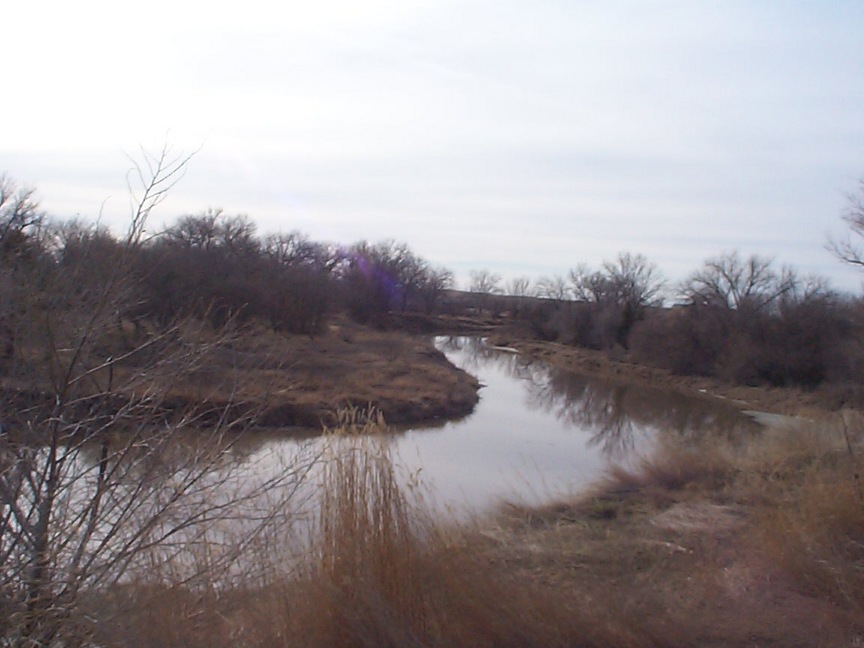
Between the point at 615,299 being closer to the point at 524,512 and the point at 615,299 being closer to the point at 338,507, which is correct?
the point at 524,512

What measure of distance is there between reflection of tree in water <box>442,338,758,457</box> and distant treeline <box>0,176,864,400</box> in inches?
173

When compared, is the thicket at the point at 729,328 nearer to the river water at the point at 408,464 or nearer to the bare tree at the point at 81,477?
the river water at the point at 408,464

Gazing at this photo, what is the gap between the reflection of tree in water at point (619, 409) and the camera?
21.6 meters

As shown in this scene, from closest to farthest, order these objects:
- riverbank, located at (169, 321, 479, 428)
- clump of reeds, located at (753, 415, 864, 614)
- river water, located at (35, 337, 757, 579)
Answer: river water, located at (35, 337, 757, 579) → clump of reeds, located at (753, 415, 864, 614) → riverbank, located at (169, 321, 479, 428)

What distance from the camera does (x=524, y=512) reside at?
10.1 metres

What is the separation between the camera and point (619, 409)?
27.6 meters

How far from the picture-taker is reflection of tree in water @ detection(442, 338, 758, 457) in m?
21.6

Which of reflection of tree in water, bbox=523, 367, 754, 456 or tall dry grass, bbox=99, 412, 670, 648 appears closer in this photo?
tall dry grass, bbox=99, 412, 670, 648

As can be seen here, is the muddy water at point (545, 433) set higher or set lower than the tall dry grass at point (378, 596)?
lower

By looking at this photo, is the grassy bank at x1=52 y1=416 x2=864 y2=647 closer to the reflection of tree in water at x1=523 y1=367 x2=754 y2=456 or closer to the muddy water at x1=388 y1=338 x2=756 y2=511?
the muddy water at x1=388 y1=338 x2=756 y2=511

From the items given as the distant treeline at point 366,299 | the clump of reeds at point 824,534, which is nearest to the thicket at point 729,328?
the distant treeline at point 366,299

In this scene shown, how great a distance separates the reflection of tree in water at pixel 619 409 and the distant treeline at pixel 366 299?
4.38 metres

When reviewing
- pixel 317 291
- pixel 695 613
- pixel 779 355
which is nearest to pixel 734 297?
pixel 779 355

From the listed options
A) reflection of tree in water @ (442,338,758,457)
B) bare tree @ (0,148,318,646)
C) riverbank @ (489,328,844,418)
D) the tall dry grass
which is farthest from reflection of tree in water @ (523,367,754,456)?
bare tree @ (0,148,318,646)
